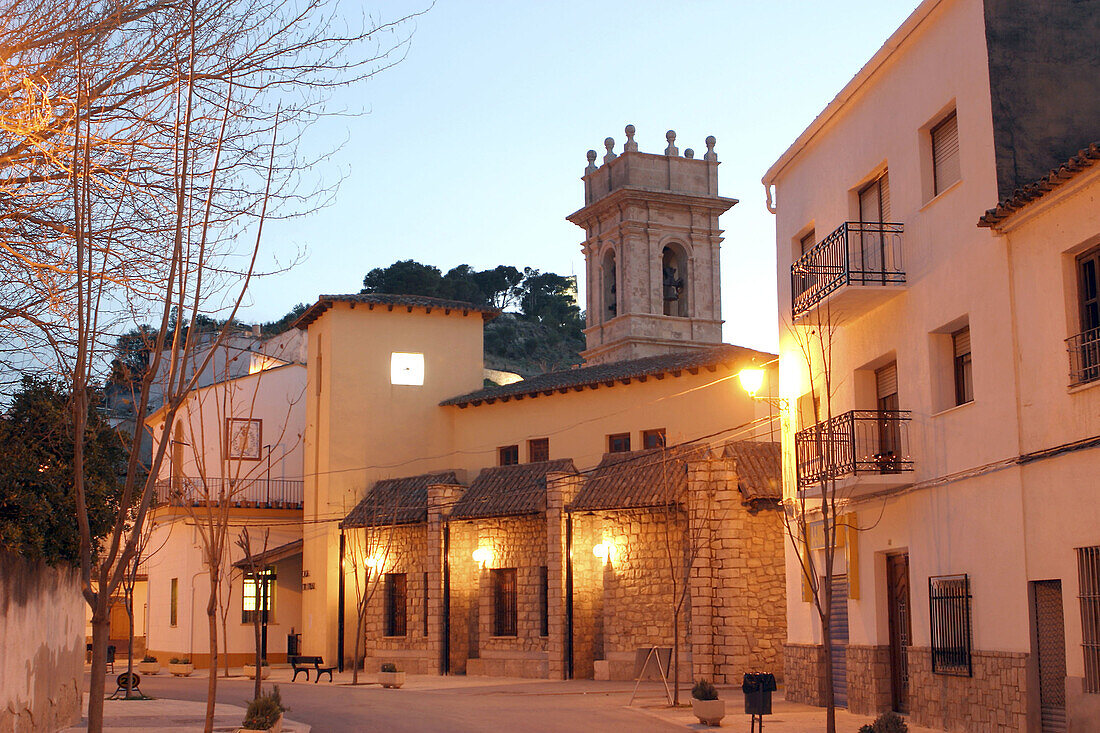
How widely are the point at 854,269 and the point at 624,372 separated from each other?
1514 centimetres

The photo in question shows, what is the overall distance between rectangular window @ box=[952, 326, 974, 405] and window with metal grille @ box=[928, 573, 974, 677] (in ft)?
7.74

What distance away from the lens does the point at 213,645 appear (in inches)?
587

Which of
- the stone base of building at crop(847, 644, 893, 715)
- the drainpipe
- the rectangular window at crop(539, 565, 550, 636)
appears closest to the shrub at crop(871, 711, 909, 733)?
the stone base of building at crop(847, 644, 893, 715)

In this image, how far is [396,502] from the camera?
34.5m

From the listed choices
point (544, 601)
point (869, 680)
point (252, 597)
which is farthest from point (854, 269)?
point (252, 597)

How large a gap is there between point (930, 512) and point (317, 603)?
938 inches

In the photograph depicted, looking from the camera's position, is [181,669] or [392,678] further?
[181,669]

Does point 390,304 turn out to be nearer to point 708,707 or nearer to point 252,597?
point 252,597

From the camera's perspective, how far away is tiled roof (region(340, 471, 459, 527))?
33875 mm

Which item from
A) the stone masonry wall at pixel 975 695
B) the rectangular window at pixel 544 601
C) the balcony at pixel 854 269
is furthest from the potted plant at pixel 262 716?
the rectangular window at pixel 544 601

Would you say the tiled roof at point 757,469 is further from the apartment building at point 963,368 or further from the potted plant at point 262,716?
the potted plant at point 262,716

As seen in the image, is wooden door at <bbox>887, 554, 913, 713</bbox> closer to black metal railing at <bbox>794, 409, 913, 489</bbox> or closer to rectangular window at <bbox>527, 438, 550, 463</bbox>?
black metal railing at <bbox>794, 409, 913, 489</bbox>

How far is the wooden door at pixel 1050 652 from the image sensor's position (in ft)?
43.7

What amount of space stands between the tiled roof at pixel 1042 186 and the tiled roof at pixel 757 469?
1126cm
